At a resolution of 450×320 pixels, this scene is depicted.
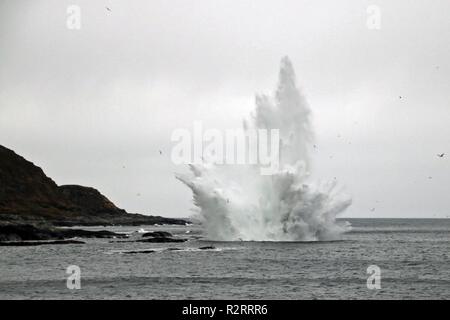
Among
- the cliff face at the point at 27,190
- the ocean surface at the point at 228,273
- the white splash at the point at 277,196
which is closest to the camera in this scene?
the ocean surface at the point at 228,273

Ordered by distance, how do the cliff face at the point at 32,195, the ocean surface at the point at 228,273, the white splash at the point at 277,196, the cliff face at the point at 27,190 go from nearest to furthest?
the ocean surface at the point at 228,273
the white splash at the point at 277,196
the cliff face at the point at 32,195
the cliff face at the point at 27,190

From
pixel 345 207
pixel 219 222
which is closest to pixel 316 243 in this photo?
pixel 345 207

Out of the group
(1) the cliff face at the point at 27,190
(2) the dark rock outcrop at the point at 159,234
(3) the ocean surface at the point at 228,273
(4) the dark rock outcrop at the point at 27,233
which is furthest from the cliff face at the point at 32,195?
(3) the ocean surface at the point at 228,273

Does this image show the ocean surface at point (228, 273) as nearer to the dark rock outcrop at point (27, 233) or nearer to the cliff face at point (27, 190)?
the dark rock outcrop at point (27, 233)

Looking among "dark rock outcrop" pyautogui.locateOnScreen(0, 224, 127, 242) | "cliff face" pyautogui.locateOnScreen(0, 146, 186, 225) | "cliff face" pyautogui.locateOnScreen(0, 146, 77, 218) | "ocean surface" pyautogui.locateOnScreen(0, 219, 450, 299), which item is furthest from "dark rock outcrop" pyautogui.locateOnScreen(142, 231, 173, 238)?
"cliff face" pyautogui.locateOnScreen(0, 146, 77, 218)

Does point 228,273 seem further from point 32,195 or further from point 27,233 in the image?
point 32,195

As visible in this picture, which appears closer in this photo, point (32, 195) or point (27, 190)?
point (32, 195)

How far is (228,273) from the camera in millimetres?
52250

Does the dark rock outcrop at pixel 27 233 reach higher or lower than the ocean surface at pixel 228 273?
higher

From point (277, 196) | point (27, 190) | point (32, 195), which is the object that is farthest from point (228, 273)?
point (27, 190)

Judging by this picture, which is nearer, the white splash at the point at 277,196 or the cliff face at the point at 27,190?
the white splash at the point at 277,196

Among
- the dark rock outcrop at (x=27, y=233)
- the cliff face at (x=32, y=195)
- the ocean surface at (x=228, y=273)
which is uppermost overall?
the cliff face at (x=32, y=195)

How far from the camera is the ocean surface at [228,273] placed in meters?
42.1
